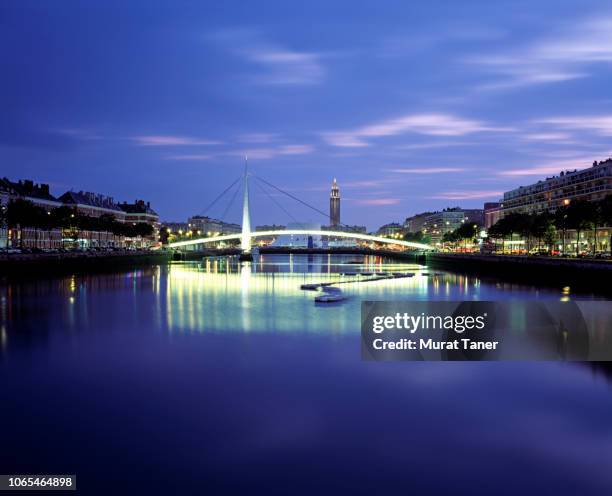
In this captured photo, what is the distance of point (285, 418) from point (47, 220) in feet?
151

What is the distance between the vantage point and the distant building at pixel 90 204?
77500mm

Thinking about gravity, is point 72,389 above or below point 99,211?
below

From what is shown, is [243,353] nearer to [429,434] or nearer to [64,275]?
[429,434]

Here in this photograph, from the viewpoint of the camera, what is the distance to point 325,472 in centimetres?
768

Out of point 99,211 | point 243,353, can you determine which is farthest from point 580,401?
point 99,211

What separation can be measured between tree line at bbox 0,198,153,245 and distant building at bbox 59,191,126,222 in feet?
17.2

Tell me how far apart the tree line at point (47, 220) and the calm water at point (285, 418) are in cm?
3215

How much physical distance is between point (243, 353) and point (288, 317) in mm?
6667

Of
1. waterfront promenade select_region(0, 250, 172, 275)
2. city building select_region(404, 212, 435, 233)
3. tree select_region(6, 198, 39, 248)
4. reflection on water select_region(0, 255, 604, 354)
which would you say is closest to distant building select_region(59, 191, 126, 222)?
waterfront promenade select_region(0, 250, 172, 275)

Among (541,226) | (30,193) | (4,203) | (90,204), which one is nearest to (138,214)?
(90,204)

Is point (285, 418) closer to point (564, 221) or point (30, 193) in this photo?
point (564, 221)

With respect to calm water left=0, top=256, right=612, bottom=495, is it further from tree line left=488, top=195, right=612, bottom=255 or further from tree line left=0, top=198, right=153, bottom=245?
tree line left=0, top=198, right=153, bottom=245

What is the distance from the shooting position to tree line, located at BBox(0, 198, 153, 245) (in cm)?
4681

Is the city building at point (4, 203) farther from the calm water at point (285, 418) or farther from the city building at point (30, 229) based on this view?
the calm water at point (285, 418)
